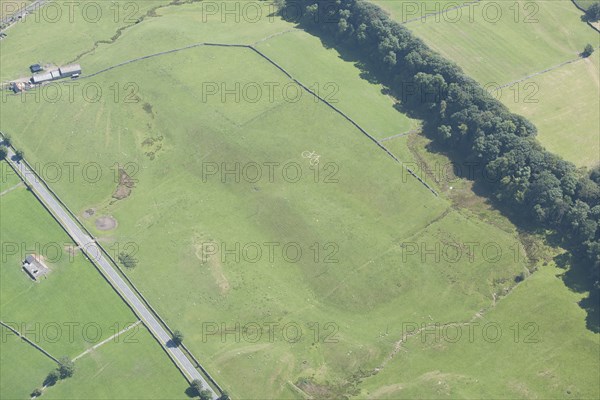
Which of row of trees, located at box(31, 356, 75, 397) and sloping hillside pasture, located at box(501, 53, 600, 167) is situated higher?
sloping hillside pasture, located at box(501, 53, 600, 167)

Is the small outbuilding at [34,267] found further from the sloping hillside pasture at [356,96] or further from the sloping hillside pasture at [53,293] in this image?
the sloping hillside pasture at [356,96]

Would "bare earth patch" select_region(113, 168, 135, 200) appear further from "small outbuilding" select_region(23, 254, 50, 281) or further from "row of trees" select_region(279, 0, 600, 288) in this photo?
"row of trees" select_region(279, 0, 600, 288)

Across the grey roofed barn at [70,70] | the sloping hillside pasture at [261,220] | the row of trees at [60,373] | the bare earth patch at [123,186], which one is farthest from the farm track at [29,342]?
the grey roofed barn at [70,70]

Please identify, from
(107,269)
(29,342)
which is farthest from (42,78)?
(29,342)

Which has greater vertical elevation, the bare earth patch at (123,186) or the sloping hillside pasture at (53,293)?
the bare earth patch at (123,186)

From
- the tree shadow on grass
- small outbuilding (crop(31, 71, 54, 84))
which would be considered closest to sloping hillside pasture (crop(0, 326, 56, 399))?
small outbuilding (crop(31, 71, 54, 84))

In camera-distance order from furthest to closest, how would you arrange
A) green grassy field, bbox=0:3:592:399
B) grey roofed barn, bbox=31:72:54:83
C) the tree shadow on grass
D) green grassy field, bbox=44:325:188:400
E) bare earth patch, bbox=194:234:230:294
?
grey roofed barn, bbox=31:72:54:83 < bare earth patch, bbox=194:234:230:294 < the tree shadow on grass < green grassy field, bbox=0:3:592:399 < green grassy field, bbox=44:325:188:400

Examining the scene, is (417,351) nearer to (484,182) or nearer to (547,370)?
(547,370)

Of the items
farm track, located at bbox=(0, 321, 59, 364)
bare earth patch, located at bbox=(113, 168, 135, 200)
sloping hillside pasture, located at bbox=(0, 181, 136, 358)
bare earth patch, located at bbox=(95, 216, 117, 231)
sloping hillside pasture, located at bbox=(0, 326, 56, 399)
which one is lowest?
sloping hillside pasture, located at bbox=(0, 326, 56, 399)
